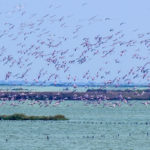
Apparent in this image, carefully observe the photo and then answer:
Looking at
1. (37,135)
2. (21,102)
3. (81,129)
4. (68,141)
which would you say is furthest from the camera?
(21,102)

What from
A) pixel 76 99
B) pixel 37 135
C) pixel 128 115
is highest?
pixel 37 135

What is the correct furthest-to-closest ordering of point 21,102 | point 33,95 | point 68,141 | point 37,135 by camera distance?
point 33,95, point 21,102, point 37,135, point 68,141

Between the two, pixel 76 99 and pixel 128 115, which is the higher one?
pixel 128 115

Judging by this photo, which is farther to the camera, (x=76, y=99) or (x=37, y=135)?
(x=76, y=99)

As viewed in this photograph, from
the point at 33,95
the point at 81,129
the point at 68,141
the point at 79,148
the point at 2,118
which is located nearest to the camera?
the point at 79,148

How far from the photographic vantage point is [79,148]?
65.6 meters

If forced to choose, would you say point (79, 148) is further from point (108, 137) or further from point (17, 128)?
point (17, 128)

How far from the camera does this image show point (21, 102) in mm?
153250

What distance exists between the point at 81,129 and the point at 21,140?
451 inches

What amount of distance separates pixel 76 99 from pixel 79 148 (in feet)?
342

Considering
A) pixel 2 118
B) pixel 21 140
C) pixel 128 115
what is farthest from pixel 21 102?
pixel 21 140

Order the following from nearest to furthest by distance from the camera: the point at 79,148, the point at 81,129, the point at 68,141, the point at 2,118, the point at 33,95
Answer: the point at 79,148 → the point at 68,141 → the point at 81,129 → the point at 2,118 → the point at 33,95

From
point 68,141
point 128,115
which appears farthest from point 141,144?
point 128,115

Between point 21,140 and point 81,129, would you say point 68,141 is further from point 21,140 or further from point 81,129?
point 81,129
